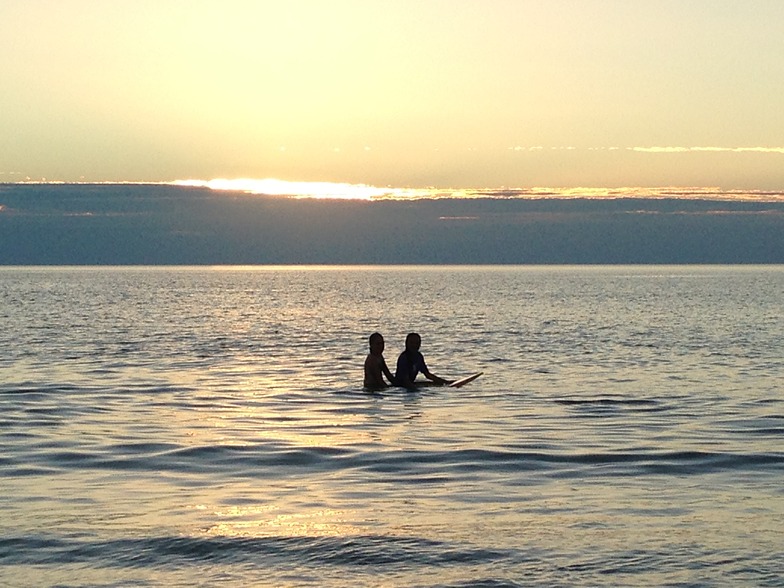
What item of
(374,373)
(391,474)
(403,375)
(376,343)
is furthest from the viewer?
(403,375)

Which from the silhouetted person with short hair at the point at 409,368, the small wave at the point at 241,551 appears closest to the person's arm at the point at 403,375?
the silhouetted person with short hair at the point at 409,368

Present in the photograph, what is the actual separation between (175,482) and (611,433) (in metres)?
8.74

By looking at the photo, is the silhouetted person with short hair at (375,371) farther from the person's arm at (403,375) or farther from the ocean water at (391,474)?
the ocean water at (391,474)

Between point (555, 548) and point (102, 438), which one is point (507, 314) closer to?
point (102, 438)

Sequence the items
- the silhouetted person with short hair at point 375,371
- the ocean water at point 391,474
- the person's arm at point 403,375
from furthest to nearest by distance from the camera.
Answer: the person's arm at point 403,375 → the silhouetted person with short hair at point 375,371 → the ocean water at point 391,474

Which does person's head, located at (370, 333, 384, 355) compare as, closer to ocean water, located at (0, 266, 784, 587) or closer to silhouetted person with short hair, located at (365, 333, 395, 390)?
silhouetted person with short hair, located at (365, 333, 395, 390)

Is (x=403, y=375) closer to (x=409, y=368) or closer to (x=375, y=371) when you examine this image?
(x=409, y=368)

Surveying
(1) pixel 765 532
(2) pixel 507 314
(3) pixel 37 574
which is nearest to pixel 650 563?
(1) pixel 765 532

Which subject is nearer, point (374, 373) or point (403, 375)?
point (374, 373)

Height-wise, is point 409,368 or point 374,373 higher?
point 409,368

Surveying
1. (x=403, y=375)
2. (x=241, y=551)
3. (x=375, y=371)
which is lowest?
(x=403, y=375)

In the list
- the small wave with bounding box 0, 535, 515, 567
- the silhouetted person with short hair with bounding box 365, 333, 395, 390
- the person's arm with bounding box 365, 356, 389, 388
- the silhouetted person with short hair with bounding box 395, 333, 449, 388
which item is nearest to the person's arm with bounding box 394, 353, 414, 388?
the silhouetted person with short hair with bounding box 395, 333, 449, 388

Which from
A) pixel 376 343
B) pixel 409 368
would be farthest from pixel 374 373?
pixel 376 343

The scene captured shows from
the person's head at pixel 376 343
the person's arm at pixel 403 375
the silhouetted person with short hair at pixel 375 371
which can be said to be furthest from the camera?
the person's arm at pixel 403 375
